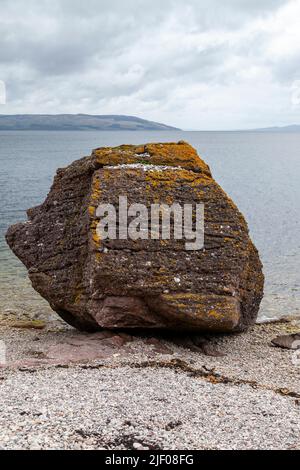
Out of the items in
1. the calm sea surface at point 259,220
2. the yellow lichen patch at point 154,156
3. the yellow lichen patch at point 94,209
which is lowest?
the calm sea surface at point 259,220

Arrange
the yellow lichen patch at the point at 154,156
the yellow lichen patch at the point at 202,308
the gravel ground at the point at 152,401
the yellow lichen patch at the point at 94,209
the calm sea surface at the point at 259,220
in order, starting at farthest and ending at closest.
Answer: the calm sea surface at the point at 259,220 → the yellow lichen patch at the point at 154,156 → the yellow lichen patch at the point at 94,209 → the yellow lichen patch at the point at 202,308 → the gravel ground at the point at 152,401

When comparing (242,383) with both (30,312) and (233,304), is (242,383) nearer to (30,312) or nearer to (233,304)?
(233,304)

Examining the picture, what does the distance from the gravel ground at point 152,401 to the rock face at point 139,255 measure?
1180 mm

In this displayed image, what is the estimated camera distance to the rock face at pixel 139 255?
45.3 ft

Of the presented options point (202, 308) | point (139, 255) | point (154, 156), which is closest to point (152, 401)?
point (202, 308)

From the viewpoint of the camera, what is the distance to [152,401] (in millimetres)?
9938

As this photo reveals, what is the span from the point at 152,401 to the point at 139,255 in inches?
185

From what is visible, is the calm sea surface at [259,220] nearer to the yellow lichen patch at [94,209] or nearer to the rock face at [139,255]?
the rock face at [139,255]

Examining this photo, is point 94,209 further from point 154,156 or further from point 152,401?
point 152,401

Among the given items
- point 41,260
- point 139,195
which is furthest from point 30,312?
point 139,195

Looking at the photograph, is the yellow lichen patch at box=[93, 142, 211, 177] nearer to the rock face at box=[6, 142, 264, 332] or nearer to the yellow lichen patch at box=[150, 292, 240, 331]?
the rock face at box=[6, 142, 264, 332]

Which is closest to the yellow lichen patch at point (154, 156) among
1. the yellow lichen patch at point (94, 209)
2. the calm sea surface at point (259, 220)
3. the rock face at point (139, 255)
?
the rock face at point (139, 255)

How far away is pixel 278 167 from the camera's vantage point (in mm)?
103938

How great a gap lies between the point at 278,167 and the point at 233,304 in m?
93.7
